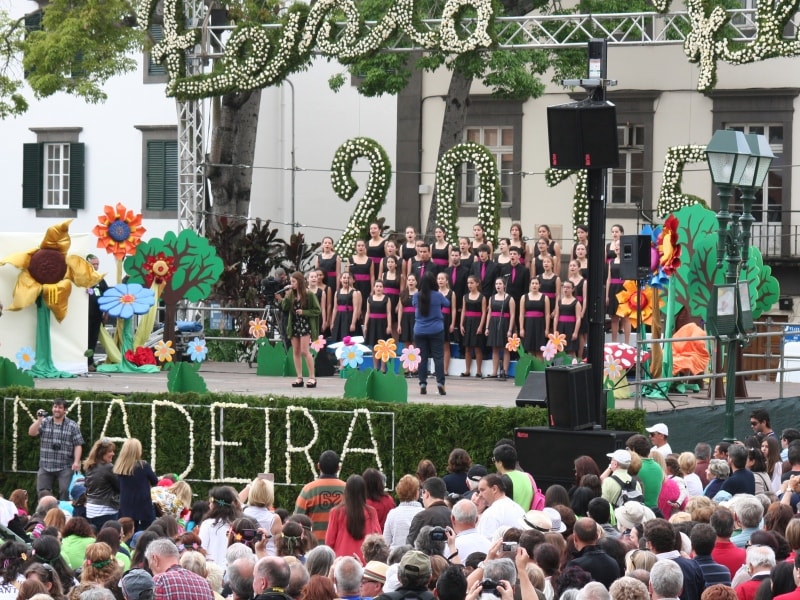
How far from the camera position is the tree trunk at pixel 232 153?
29953 millimetres

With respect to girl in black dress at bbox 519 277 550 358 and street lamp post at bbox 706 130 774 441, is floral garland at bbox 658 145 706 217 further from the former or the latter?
street lamp post at bbox 706 130 774 441

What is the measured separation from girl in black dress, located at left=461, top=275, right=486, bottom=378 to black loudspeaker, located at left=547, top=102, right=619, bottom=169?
7928 millimetres

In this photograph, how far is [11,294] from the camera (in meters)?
21.4

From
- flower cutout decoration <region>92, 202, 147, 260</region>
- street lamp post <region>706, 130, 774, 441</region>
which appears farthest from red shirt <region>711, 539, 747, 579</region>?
flower cutout decoration <region>92, 202, 147, 260</region>

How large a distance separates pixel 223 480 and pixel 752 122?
16779 mm

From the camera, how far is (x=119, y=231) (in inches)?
894

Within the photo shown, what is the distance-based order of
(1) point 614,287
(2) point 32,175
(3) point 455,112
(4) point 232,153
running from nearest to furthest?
(1) point 614,287 < (4) point 232,153 < (3) point 455,112 < (2) point 32,175

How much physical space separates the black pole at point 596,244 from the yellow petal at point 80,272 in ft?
32.5

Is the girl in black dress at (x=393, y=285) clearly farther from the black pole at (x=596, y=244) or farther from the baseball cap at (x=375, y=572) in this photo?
the baseball cap at (x=375, y=572)

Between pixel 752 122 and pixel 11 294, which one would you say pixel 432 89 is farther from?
pixel 11 294

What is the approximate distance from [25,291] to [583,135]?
404 inches

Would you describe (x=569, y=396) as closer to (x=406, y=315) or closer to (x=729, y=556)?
(x=729, y=556)

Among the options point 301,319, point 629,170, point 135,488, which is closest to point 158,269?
point 301,319

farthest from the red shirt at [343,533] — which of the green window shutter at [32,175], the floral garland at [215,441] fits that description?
the green window shutter at [32,175]
